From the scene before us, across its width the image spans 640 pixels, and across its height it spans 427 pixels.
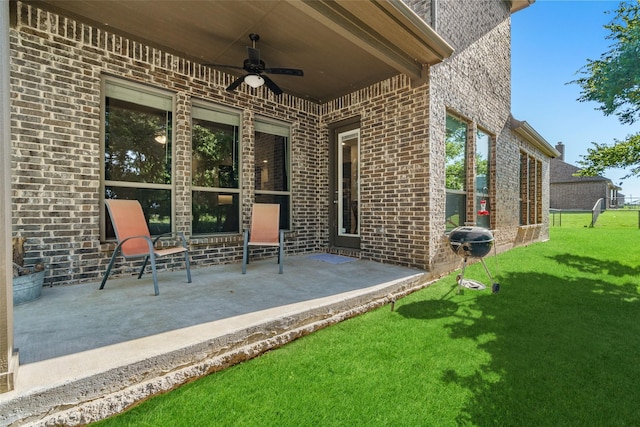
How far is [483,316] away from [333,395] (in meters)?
2.02

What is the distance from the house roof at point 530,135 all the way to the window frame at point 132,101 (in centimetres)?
767

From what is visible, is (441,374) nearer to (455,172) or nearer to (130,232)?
(130,232)

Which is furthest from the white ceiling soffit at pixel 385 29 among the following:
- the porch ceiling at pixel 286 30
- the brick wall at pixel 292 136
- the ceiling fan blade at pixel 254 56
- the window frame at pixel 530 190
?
the window frame at pixel 530 190

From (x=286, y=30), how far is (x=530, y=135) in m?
7.53

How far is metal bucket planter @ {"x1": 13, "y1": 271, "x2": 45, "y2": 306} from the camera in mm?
2578

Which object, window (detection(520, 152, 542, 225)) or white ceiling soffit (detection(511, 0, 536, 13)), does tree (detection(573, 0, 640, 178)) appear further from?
white ceiling soffit (detection(511, 0, 536, 13))

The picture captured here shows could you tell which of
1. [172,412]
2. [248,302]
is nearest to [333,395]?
[172,412]

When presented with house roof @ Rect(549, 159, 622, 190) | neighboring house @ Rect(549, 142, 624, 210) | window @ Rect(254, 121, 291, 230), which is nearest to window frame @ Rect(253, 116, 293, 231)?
window @ Rect(254, 121, 291, 230)

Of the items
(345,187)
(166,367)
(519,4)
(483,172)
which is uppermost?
(519,4)

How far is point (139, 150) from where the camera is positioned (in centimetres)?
391

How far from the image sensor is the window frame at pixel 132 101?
11.7 feet

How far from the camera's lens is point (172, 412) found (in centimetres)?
156

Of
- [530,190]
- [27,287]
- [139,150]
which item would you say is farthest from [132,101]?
[530,190]

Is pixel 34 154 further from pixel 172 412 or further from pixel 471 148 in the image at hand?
pixel 471 148
